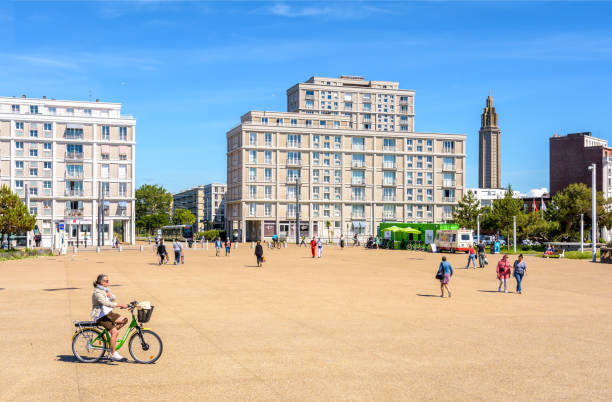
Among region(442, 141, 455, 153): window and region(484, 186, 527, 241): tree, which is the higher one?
region(442, 141, 455, 153): window

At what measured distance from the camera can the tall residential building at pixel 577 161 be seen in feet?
382

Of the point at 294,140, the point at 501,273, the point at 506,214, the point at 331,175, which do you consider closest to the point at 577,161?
the point at 331,175

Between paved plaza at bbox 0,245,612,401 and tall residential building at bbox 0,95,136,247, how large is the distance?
5543 centimetres

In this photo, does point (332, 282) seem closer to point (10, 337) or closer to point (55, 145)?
point (10, 337)

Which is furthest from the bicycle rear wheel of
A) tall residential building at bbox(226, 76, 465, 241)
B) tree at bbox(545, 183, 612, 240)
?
tall residential building at bbox(226, 76, 465, 241)

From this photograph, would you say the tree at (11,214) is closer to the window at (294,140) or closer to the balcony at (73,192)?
the balcony at (73,192)

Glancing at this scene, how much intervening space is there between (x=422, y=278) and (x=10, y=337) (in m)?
20.0

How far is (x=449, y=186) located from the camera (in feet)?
334

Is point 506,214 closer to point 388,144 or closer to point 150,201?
point 388,144

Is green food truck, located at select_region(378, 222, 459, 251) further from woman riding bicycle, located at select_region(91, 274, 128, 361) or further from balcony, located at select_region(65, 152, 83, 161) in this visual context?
woman riding bicycle, located at select_region(91, 274, 128, 361)

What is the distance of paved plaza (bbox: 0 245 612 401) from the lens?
8.80 m

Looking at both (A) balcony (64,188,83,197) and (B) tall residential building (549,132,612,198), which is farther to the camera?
(B) tall residential building (549,132,612,198)

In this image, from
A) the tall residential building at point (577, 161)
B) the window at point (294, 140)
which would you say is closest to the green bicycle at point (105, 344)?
the window at point (294, 140)

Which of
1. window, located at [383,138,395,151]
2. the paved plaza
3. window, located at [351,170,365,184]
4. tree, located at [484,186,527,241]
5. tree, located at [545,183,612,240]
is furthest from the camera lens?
window, located at [383,138,395,151]
